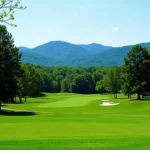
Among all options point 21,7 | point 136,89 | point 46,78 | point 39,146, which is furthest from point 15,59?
point 46,78

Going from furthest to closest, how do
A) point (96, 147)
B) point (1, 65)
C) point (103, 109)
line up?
point (103, 109) < point (1, 65) < point (96, 147)

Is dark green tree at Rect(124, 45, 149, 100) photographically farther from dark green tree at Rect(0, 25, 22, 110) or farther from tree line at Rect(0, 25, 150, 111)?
dark green tree at Rect(0, 25, 22, 110)

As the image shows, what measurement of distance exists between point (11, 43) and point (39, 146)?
3967 centimetres

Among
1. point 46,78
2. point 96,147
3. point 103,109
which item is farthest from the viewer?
point 46,78

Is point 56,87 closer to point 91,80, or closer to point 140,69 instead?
point 91,80

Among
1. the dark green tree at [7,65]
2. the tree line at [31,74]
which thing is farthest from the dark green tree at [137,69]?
the dark green tree at [7,65]

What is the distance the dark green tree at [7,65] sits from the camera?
5034cm

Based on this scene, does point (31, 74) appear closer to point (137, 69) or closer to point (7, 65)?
point (137, 69)

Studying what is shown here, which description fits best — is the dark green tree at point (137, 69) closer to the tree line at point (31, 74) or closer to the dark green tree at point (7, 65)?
the tree line at point (31, 74)

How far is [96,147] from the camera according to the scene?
45.1 ft

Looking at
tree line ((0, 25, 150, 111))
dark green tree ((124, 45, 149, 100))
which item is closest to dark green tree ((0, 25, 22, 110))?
tree line ((0, 25, 150, 111))

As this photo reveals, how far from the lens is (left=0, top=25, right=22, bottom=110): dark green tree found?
165ft

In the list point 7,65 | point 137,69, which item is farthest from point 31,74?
point 7,65

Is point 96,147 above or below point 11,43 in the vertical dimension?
below
